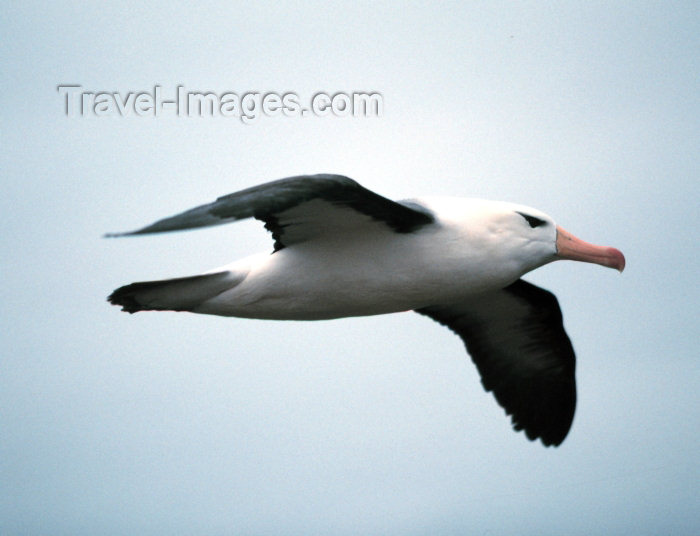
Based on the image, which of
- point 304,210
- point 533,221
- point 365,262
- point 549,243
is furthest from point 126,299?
point 549,243

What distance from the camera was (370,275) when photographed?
855 cm

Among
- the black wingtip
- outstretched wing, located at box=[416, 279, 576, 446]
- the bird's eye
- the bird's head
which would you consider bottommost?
outstretched wing, located at box=[416, 279, 576, 446]

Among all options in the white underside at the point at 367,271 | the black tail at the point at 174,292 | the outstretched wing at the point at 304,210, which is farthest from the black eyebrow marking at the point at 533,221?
the black tail at the point at 174,292

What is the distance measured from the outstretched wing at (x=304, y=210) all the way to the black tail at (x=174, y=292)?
Result: 1.83ft

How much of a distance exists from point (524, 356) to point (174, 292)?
162 inches

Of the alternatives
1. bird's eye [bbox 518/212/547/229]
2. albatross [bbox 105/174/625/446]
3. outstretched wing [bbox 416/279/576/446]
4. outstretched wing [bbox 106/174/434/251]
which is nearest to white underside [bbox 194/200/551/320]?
albatross [bbox 105/174/625/446]

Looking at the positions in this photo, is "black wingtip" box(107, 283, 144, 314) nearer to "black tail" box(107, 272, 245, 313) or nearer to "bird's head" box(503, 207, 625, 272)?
"black tail" box(107, 272, 245, 313)

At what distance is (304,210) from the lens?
829cm

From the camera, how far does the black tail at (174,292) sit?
852 cm

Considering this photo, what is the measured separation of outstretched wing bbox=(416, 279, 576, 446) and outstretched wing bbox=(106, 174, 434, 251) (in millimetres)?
2696

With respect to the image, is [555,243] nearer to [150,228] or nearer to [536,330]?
[536,330]

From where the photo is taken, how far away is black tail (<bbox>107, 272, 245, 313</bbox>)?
8523 millimetres

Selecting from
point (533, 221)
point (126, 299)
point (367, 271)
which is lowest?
point (126, 299)

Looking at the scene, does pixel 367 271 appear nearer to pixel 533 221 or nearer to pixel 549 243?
pixel 533 221
